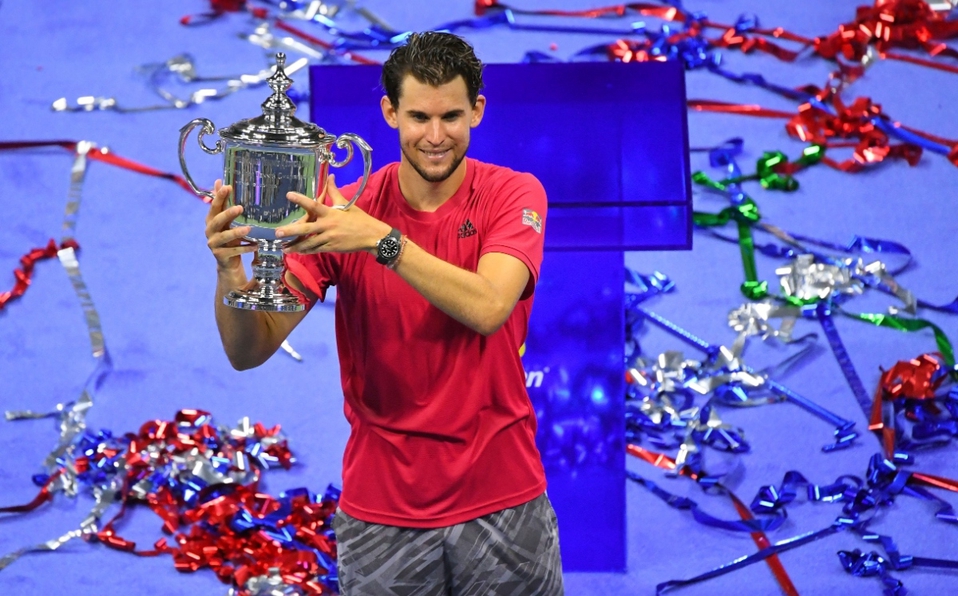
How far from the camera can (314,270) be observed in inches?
93.5

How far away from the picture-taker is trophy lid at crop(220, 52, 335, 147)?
226 centimetres

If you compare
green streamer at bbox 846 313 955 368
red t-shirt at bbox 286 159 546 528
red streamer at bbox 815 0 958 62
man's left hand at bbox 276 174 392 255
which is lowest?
green streamer at bbox 846 313 955 368

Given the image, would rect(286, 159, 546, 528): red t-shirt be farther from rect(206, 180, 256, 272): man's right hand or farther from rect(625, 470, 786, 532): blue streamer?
rect(625, 470, 786, 532): blue streamer

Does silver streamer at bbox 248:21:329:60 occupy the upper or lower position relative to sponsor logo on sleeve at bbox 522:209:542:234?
lower

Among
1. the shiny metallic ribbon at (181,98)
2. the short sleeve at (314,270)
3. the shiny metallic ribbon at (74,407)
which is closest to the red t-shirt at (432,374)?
the short sleeve at (314,270)

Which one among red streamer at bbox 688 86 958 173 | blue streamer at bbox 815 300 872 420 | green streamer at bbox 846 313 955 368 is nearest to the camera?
blue streamer at bbox 815 300 872 420

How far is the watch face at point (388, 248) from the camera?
2.13 metres

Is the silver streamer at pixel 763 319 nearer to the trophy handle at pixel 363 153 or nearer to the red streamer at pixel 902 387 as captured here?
the red streamer at pixel 902 387

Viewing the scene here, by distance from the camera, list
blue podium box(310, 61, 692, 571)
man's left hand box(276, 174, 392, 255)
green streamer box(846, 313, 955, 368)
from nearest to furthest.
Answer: man's left hand box(276, 174, 392, 255)
blue podium box(310, 61, 692, 571)
green streamer box(846, 313, 955, 368)

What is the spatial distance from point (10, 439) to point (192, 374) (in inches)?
26.6

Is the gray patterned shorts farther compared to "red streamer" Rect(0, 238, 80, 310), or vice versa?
"red streamer" Rect(0, 238, 80, 310)

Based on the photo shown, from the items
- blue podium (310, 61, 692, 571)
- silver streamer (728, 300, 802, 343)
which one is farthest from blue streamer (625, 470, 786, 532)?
silver streamer (728, 300, 802, 343)

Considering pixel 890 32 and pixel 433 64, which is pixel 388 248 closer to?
pixel 433 64

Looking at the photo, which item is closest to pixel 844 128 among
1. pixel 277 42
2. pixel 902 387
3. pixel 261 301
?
pixel 902 387
